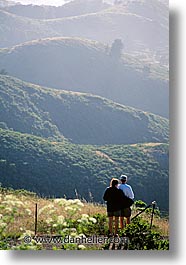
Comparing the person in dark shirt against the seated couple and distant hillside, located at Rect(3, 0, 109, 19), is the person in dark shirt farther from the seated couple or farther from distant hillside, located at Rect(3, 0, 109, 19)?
distant hillside, located at Rect(3, 0, 109, 19)

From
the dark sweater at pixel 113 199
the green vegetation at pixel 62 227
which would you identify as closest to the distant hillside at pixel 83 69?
the dark sweater at pixel 113 199

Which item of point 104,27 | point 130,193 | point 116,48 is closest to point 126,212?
point 130,193

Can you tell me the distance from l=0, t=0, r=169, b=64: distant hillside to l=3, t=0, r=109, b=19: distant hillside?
55mm

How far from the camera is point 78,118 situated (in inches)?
284

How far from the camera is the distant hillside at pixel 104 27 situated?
274 inches

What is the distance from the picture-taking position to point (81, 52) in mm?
7246

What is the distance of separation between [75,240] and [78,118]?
2032 millimetres

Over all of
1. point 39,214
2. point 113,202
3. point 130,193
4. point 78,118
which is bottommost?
point 39,214

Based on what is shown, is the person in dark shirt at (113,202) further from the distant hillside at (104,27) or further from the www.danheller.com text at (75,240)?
the distant hillside at (104,27)

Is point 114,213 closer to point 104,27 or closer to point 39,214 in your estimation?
point 39,214

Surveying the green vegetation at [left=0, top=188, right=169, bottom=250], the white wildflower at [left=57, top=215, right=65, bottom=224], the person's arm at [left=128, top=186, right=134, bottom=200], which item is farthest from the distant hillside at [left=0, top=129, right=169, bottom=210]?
the white wildflower at [left=57, top=215, right=65, bottom=224]

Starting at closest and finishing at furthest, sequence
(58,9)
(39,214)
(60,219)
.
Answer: (60,219)
(39,214)
(58,9)

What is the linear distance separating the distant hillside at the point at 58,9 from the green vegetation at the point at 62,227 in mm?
2208

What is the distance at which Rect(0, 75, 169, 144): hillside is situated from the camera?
6.82m
